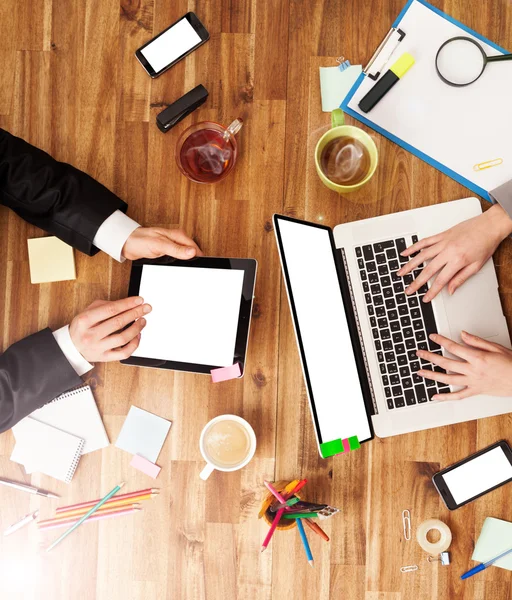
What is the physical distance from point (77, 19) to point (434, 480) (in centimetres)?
127

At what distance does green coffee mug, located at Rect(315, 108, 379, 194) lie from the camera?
1.16 metres

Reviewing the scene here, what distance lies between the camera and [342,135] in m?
1.19

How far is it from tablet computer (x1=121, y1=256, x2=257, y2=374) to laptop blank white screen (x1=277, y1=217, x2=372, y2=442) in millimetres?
117

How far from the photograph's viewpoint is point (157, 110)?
1283 mm

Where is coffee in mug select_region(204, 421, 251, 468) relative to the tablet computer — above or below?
below

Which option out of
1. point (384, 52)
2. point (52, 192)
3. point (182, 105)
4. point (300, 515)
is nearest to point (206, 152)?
point (182, 105)

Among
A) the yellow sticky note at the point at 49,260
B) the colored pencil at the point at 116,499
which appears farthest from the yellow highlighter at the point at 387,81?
the colored pencil at the point at 116,499

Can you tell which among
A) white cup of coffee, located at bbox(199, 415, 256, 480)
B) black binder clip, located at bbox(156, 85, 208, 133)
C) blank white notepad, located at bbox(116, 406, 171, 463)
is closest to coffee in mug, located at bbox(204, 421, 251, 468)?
white cup of coffee, located at bbox(199, 415, 256, 480)

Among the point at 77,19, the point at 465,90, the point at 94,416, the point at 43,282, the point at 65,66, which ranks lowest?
the point at 94,416

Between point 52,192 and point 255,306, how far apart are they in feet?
1.59

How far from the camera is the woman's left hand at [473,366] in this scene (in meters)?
1.17

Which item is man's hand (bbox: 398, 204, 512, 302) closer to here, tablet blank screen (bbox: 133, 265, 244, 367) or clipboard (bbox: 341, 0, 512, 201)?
clipboard (bbox: 341, 0, 512, 201)

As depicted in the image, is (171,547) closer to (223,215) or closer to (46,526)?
(46,526)

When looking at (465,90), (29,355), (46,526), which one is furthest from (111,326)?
(465,90)
